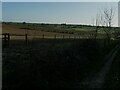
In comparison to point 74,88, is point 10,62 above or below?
above

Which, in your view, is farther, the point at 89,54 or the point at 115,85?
the point at 89,54

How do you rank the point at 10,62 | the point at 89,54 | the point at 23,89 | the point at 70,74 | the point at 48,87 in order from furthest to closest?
1. the point at 89,54
2. the point at 70,74
3. the point at 10,62
4. the point at 48,87
5. the point at 23,89

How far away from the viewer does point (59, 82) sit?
14.5m

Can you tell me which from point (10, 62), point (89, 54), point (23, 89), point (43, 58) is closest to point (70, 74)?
point (43, 58)

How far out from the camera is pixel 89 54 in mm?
26547

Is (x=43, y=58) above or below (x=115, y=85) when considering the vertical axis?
above

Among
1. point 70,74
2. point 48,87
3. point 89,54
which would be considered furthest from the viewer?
point 89,54

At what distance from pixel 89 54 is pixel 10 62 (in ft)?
40.3

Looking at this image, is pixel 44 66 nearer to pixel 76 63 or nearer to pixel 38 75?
pixel 38 75

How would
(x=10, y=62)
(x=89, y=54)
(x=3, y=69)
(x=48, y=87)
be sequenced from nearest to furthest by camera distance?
(x=48, y=87), (x=3, y=69), (x=10, y=62), (x=89, y=54)

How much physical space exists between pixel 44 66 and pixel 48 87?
1.93 meters

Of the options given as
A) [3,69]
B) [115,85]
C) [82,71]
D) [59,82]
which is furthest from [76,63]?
[3,69]

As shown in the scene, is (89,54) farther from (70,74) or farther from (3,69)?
(3,69)

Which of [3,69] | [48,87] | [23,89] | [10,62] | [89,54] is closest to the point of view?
[23,89]
